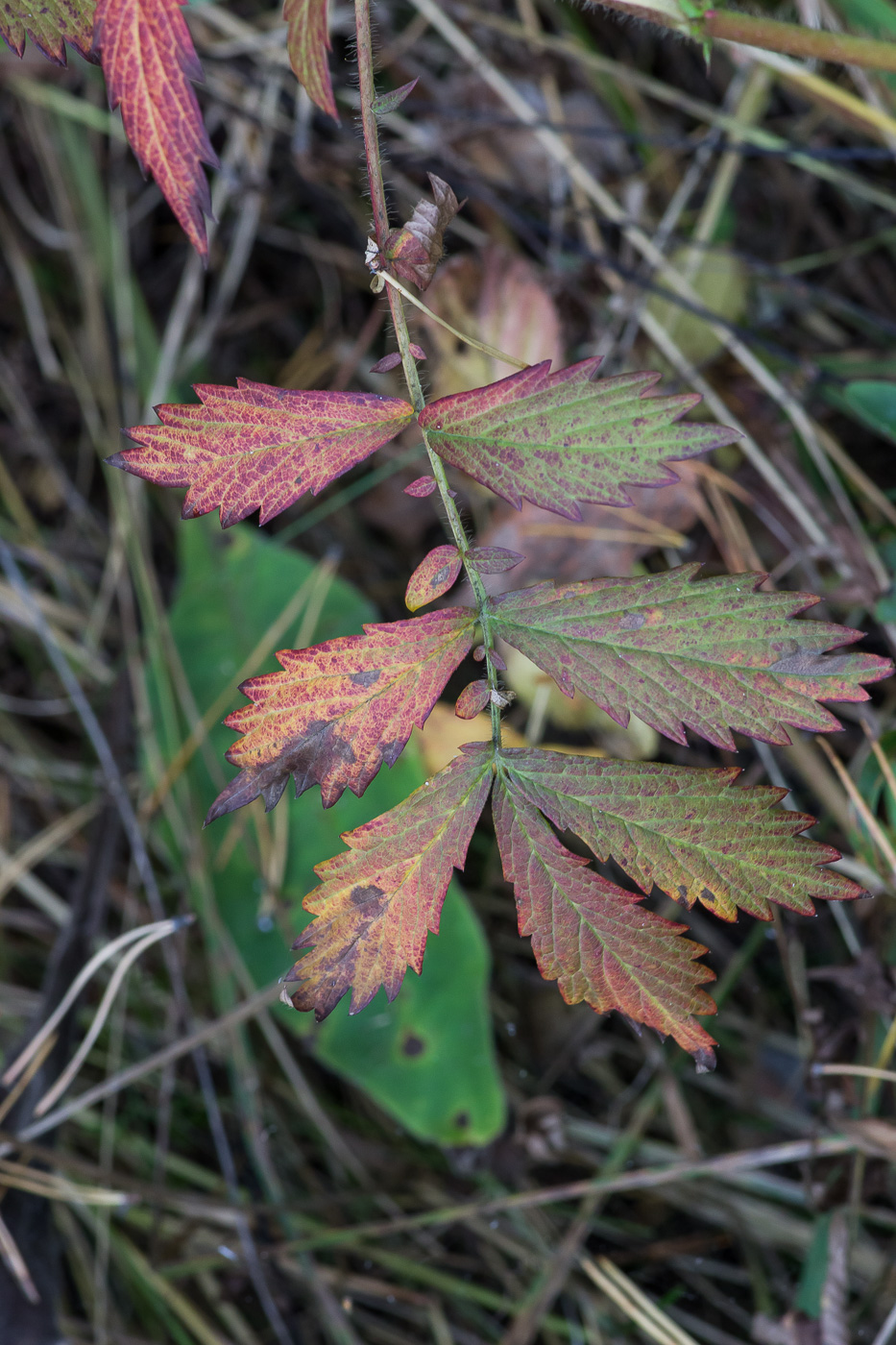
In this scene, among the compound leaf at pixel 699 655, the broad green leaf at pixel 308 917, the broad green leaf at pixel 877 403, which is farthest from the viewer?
the broad green leaf at pixel 308 917

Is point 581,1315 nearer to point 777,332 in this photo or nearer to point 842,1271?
point 842,1271

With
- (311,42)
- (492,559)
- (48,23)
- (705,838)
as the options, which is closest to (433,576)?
(492,559)

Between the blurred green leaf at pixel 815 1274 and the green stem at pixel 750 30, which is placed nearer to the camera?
the green stem at pixel 750 30

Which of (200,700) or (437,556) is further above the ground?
(437,556)

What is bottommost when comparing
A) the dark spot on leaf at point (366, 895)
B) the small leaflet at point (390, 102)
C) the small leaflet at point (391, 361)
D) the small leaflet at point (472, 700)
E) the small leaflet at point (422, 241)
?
the dark spot on leaf at point (366, 895)

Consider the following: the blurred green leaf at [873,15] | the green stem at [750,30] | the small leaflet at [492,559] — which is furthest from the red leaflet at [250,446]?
the blurred green leaf at [873,15]

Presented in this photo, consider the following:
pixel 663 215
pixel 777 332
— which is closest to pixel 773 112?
pixel 663 215

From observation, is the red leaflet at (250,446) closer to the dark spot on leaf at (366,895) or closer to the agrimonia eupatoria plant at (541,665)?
the agrimonia eupatoria plant at (541,665)
